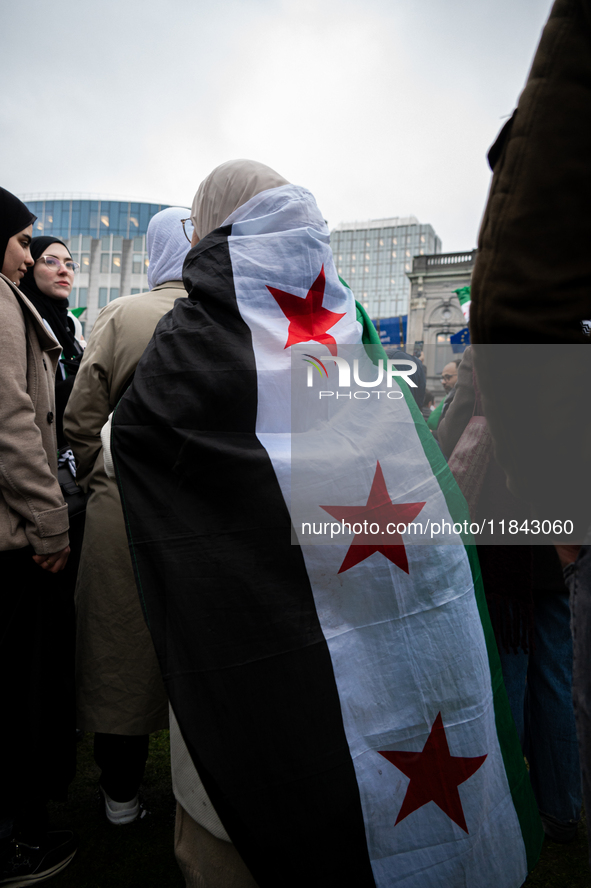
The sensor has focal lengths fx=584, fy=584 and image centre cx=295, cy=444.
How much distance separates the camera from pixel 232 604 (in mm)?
1407

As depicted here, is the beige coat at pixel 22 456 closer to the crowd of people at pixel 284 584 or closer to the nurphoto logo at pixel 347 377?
the crowd of people at pixel 284 584

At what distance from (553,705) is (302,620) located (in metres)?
1.32

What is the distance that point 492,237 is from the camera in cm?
90

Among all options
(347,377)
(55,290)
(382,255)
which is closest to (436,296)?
(55,290)

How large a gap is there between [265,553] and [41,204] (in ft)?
242

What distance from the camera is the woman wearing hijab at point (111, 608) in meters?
2.03

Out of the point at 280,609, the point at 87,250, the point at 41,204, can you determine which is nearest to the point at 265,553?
the point at 280,609

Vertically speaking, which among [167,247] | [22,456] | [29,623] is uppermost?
[167,247]

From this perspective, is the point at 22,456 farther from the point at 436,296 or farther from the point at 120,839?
the point at 436,296

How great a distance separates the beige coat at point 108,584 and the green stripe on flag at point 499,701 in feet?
3.54

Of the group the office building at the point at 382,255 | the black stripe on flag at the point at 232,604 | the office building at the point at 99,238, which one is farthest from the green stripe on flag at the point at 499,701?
the office building at the point at 382,255

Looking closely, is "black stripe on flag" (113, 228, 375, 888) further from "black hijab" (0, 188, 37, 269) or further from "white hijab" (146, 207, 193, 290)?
"black hijab" (0, 188, 37, 269)

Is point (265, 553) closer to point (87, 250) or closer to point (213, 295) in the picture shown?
point (213, 295)

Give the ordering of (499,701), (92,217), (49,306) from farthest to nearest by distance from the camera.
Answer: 1. (92,217)
2. (49,306)
3. (499,701)
